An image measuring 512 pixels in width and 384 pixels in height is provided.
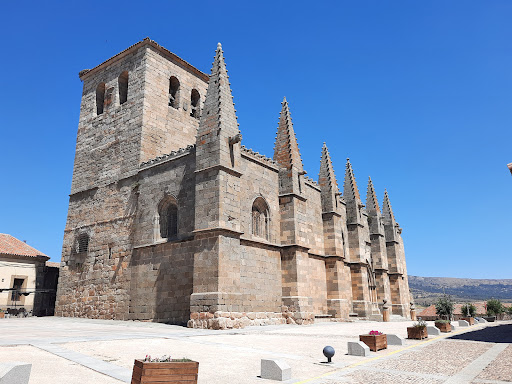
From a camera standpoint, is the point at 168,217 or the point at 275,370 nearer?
the point at 275,370

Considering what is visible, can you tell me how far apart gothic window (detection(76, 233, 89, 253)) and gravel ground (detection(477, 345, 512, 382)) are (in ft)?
63.7

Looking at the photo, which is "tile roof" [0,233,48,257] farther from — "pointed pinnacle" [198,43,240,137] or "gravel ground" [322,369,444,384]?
"gravel ground" [322,369,444,384]

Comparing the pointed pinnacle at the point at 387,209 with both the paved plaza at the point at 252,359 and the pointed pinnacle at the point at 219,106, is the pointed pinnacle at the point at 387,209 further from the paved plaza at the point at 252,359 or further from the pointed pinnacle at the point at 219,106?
the paved plaza at the point at 252,359

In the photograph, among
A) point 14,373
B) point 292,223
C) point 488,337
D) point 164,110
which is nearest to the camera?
point 14,373

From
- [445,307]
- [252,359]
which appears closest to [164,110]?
[252,359]

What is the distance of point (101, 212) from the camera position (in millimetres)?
20781

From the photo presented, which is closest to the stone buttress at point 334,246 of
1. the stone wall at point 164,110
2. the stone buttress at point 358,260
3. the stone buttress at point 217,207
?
the stone buttress at point 358,260

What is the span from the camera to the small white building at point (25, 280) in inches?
952

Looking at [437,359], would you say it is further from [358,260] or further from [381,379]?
[358,260]

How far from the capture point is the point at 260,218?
18031 mm

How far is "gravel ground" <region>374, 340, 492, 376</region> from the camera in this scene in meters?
6.96

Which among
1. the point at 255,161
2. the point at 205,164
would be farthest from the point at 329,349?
the point at 255,161

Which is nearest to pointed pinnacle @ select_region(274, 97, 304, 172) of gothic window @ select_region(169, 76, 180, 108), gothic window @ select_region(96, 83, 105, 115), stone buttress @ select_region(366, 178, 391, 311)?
gothic window @ select_region(169, 76, 180, 108)

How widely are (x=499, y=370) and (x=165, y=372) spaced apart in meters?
5.96
